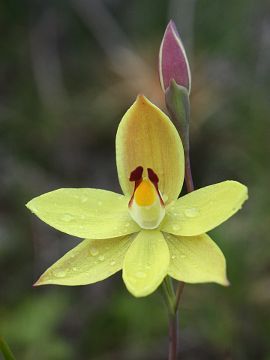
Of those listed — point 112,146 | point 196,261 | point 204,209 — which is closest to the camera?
point 196,261

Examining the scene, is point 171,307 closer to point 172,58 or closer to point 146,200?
point 146,200

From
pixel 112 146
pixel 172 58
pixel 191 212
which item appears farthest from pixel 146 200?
pixel 112 146

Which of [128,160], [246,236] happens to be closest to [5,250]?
[246,236]

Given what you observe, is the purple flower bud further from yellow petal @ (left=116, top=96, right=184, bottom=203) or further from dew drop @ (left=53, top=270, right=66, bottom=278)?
dew drop @ (left=53, top=270, right=66, bottom=278)

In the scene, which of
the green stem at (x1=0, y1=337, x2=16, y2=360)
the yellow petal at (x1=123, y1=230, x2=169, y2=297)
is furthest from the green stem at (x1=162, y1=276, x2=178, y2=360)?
the green stem at (x1=0, y1=337, x2=16, y2=360)

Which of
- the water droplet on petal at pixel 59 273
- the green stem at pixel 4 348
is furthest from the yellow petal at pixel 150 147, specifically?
the green stem at pixel 4 348

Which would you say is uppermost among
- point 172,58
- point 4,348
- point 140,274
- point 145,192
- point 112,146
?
point 172,58

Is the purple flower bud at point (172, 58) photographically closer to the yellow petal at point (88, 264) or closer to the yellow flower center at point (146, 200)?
the yellow flower center at point (146, 200)
